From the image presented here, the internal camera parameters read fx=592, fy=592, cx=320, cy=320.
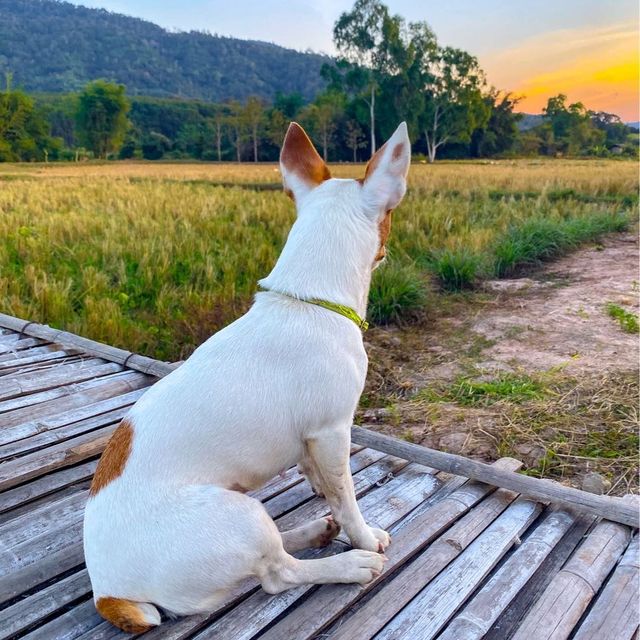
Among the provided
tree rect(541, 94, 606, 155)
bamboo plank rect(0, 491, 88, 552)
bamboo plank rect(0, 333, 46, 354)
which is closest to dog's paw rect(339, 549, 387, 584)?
bamboo plank rect(0, 491, 88, 552)

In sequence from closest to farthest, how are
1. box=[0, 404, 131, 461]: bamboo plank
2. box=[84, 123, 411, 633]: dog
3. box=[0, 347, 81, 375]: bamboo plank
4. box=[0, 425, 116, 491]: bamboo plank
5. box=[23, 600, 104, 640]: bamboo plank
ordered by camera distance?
box=[84, 123, 411, 633]: dog < box=[23, 600, 104, 640]: bamboo plank < box=[0, 425, 116, 491]: bamboo plank < box=[0, 404, 131, 461]: bamboo plank < box=[0, 347, 81, 375]: bamboo plank

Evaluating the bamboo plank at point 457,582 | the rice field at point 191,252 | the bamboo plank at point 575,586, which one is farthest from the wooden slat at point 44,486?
the rice field at point 191,252

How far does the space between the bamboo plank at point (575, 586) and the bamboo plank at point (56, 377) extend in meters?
3.27

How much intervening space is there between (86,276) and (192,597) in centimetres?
584

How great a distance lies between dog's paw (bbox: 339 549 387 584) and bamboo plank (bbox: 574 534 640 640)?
722mm

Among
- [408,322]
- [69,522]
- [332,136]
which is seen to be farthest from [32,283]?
[332,136]

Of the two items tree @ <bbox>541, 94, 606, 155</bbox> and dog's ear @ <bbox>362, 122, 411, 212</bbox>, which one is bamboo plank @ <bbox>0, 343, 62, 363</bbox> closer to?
dog's ear @ <bbox>362, 122, 411, 212</bbox>

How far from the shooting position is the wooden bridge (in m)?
2.06

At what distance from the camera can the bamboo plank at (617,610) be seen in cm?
206

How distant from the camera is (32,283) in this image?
671 cm

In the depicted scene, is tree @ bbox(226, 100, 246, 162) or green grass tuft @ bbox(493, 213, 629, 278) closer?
green grass tuft @ bbox(493, 213, 629, 278)

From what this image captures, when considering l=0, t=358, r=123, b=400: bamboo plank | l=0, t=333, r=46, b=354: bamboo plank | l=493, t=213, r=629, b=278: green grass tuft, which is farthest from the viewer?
l=493, t=213, r=629, b=278: green grass tuft

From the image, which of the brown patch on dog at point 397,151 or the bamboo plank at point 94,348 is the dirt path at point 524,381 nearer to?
the bamboo plank at point 94,348

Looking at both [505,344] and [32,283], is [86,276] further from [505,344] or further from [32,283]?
[505,344]
